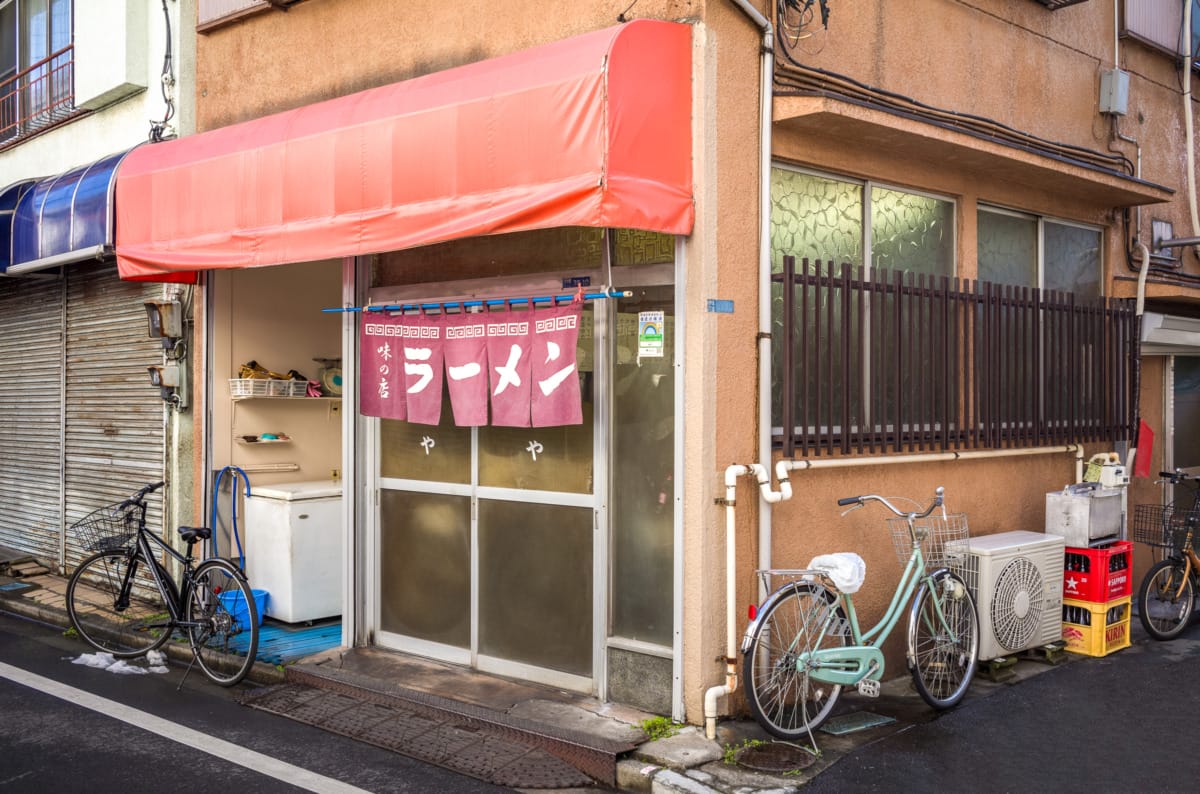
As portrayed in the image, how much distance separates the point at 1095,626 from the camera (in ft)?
25.9

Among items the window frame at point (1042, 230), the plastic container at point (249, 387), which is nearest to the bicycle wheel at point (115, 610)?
the plastic container at point (249, 387)

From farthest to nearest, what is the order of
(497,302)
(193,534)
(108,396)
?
(108,396)
(193,534)
(497,302)

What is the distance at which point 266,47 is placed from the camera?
9039 millimetres

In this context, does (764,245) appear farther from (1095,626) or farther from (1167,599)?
(1167,599)

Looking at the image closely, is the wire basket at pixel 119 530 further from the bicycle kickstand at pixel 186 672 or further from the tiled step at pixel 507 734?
the tiled step at pixel 507 734

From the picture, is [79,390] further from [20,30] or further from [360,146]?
[360,146]

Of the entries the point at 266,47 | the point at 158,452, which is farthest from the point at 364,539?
the point at 266,47

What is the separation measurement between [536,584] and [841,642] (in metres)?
2.15

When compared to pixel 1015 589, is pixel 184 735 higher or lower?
lower

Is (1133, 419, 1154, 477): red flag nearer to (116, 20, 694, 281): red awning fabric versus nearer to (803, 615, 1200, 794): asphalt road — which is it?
(803, 615, 1200, 794): asphalt road

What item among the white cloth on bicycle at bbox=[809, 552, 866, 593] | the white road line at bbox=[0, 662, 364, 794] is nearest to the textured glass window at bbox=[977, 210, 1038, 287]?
the white cloth on bicycle at bbox=[809, 552, 866, 593]

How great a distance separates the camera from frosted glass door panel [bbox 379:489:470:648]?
25.3 feet

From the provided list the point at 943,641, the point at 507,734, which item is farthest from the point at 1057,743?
the point at 507,734

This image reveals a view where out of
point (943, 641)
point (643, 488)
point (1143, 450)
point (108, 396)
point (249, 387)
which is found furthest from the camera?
point (108, 396)
